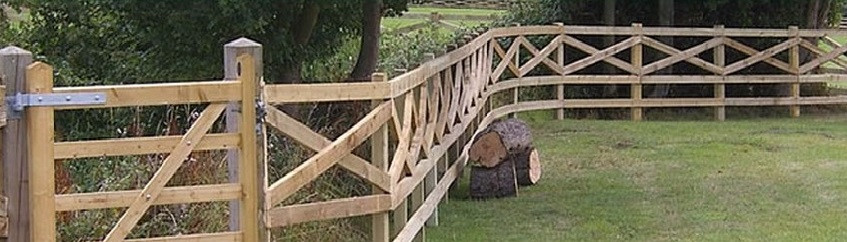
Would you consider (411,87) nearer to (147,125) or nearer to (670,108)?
(147,125)

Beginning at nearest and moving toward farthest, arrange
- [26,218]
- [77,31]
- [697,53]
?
1. [26,218]
2. [77,31]
3. [697,53]

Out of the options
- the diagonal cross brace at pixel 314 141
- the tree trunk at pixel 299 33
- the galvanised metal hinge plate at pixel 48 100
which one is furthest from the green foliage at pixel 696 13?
the galvanised metal hinge plate at pixel 48 100

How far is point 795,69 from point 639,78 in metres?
2.14

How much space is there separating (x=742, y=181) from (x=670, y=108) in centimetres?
552

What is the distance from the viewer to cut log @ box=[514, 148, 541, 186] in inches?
367

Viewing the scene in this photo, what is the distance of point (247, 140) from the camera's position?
425cm

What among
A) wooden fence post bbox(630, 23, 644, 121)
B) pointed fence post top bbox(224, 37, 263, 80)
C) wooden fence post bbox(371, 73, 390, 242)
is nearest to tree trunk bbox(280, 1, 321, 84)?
wooden fence post bbox(371, 73, 390, 242)

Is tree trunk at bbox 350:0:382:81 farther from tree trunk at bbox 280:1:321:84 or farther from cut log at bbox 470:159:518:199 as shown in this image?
cut log at bbox 470:159:518:199

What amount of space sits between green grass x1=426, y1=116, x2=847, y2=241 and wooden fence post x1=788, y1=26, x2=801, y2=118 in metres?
1.52

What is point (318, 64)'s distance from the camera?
1128cm

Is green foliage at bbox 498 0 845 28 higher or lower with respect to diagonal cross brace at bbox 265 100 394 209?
higher

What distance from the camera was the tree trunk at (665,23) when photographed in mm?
15461

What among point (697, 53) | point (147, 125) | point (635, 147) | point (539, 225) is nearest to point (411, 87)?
point (539, 225)

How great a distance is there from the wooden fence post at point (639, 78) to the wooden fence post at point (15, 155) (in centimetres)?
1149
